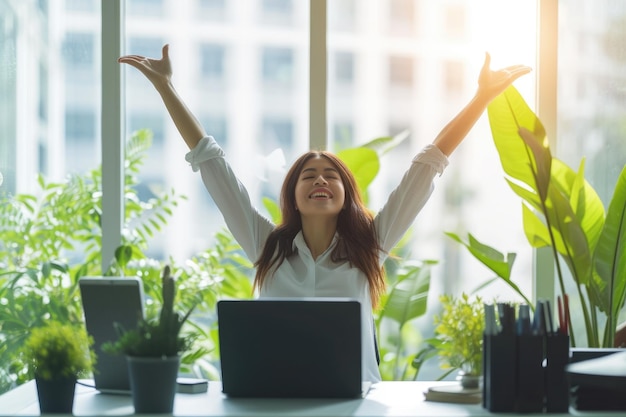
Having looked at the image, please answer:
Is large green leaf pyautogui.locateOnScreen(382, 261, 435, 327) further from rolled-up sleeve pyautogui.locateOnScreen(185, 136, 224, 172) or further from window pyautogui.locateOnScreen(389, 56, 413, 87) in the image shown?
rolled-up sleeve pyautogui.locateOnScreen(185, 136, 224, 172)

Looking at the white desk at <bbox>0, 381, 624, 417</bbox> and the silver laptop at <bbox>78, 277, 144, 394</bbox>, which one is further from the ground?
the silver laptop at <bbox>78, 277, 144, 394</bbox>

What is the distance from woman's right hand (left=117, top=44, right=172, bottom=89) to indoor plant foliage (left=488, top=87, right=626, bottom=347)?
1.27 metres

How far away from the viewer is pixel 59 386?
6.94 ft

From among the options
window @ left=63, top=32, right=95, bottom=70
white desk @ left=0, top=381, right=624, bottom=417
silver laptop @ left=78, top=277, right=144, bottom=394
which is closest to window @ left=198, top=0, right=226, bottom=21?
window @ left=63, top=32, right=95, bottom=70

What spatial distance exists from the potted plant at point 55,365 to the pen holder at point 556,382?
113 cm

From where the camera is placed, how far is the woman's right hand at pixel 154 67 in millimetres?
3121

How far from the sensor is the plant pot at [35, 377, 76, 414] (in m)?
2.12

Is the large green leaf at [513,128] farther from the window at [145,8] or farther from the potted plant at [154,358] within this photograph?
the potted plant at [154,358]

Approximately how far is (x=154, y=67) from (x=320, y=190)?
788 millimetres

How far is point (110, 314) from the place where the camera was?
227cm

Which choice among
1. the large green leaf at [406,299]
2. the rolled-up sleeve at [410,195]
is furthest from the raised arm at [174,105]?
the large green leaf at [406,299]

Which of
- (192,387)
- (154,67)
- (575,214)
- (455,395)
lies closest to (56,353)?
(192,387)

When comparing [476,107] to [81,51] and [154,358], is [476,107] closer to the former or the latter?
[154,358]

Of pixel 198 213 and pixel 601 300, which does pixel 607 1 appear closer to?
pixel 601 300
